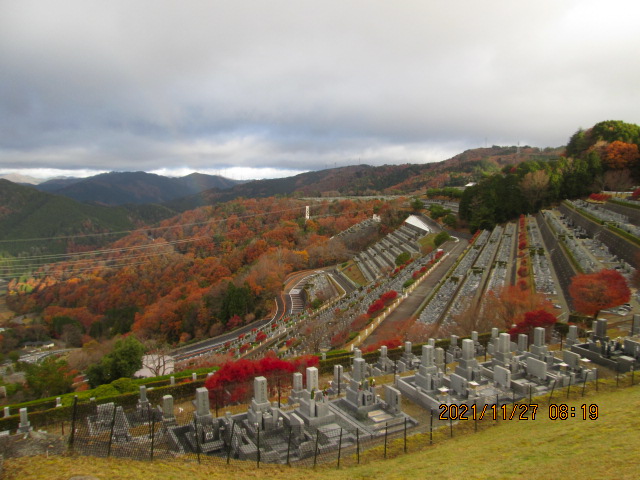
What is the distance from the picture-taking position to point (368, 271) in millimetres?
41781

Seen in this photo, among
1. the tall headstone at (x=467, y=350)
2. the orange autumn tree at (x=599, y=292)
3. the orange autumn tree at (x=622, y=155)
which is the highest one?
the orange autumn tree at (x=622, y=155)

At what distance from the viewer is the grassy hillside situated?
703cm

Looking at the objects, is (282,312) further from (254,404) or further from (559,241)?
(254,404)

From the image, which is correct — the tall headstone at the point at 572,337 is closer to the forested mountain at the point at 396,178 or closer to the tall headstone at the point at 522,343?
the tall headstone at the point at 522,343

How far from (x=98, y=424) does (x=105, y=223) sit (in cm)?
12430

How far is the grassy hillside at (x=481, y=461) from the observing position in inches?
277

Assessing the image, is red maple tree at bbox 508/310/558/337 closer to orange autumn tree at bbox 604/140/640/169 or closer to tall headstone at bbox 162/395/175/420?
tall headstone at bbox 162/395/175/420

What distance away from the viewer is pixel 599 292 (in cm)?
1634

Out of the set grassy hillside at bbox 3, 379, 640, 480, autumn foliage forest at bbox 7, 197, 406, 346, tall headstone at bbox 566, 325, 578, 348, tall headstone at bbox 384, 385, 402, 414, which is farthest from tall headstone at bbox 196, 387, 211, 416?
autumn foliage forest at bbox 7, 197, 406, 346

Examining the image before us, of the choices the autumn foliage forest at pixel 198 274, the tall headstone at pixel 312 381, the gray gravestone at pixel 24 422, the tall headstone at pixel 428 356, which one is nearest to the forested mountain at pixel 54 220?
the autumn foliage forest at pixel 198 274

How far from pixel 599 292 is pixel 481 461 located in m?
11.8

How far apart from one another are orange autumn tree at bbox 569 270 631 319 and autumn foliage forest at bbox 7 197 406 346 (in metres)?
27.9

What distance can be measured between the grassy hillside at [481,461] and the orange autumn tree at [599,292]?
7.15m

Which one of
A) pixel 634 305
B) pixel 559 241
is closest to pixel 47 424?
pixel 634 305
